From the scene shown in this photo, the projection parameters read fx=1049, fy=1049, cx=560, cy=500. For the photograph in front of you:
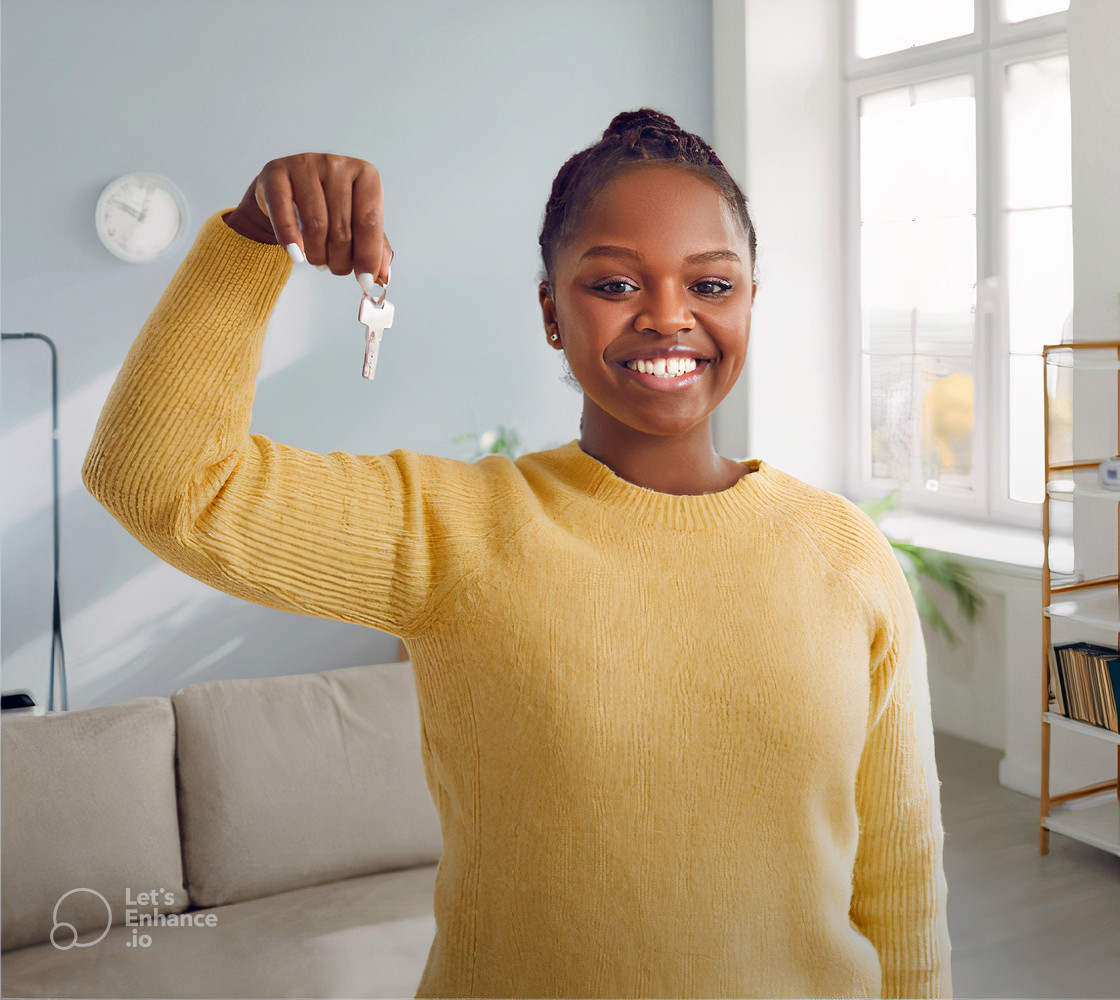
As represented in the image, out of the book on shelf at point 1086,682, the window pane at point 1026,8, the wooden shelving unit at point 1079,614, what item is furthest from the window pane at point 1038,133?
the book on shelf at point 1086,682

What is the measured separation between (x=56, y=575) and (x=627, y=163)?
303 cm

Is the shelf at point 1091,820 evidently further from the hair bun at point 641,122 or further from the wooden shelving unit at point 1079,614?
the hair bun at point 641,122

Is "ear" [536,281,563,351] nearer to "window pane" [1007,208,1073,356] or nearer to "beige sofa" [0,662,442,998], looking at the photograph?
"beige sofa" [0,662,442,998]

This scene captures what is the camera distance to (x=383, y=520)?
695 mm

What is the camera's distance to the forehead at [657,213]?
743mm

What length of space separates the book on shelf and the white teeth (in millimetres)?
2393

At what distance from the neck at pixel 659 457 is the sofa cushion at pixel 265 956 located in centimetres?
119

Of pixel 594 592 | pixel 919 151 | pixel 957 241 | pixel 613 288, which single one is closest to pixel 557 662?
pixel 594 592

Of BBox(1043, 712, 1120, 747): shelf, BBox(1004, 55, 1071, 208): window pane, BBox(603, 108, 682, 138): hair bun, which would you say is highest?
BBox(1004, 55, 1071, 208): window pane

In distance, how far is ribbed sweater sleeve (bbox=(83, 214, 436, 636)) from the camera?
0.63 meters

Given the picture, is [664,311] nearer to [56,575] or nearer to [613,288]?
[613,288]

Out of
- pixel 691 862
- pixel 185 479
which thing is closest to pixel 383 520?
pixel 185 479

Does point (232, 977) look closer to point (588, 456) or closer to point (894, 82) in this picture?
point (588, 456)

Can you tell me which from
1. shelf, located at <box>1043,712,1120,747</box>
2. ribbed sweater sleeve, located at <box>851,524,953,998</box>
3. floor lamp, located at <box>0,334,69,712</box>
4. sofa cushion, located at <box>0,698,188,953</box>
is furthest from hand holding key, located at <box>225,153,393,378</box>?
floor lamp, located at <box>0,334,69,712</box>
